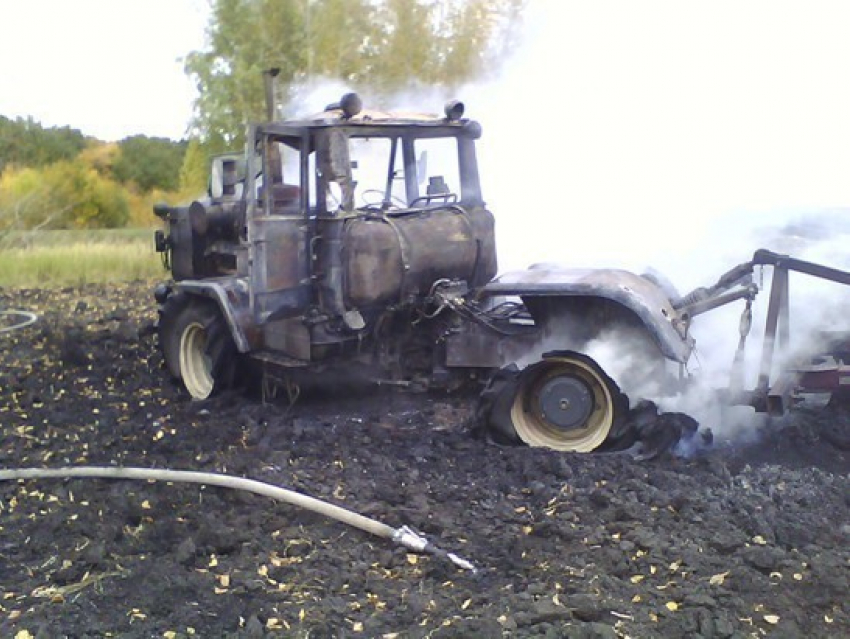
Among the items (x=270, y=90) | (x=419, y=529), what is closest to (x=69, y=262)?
Result: (x=270, y=90)

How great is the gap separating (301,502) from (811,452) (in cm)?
304

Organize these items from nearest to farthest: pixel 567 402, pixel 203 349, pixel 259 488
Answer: pixel 259 488, pixel 567 402, pixel 203 349

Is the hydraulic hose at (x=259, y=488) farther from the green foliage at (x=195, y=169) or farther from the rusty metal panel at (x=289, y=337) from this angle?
the green foliage at (x=195, y=169)

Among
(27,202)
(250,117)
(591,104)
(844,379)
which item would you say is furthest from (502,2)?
(844,379)

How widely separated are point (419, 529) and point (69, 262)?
487 inches

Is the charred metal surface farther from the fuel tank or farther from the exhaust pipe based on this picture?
the exhaust pipe

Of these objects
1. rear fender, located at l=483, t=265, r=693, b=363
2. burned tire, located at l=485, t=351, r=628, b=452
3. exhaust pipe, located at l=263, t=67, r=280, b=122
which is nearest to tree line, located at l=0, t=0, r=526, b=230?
exhaust pipe, located at l=263, t=67, r=280, b=122

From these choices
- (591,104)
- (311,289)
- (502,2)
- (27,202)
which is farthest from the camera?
(27,202)

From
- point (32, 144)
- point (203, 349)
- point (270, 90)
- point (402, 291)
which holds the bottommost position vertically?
point (203, 349)

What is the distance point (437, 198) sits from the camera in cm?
782

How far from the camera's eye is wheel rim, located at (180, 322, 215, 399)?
27.6 ft

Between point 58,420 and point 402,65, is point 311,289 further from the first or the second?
point 402,65

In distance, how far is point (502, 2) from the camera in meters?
16.2

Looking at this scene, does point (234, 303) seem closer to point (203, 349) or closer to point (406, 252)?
point (203, 349)
